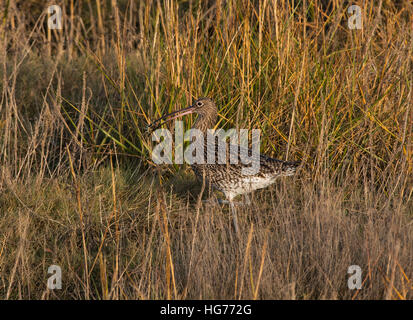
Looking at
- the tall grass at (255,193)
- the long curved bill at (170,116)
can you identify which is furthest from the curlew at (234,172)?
the tall grass at (255,193)

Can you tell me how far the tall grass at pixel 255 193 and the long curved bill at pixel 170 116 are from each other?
0.30 ft

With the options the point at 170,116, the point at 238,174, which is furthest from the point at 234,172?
the point at 170,116

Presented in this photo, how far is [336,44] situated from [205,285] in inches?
115

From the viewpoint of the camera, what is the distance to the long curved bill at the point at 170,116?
15.4ft

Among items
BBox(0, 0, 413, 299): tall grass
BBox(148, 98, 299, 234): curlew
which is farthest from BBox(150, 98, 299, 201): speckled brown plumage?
BBox(0, 0, 413, 299): tall grass

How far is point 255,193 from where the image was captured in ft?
15.7

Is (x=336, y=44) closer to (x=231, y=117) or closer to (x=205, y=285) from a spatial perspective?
(x=231, y=117)

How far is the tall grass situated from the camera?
3355 millimetres

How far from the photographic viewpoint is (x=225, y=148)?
450cm

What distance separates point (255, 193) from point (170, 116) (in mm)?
982

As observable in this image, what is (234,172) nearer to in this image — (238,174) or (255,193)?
(238,174)

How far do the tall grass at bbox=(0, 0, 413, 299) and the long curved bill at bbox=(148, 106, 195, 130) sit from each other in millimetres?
91

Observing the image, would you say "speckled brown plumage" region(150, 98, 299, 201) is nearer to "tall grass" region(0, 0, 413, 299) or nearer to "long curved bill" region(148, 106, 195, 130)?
"long curved bill" region(148, 106, 195, 130)
